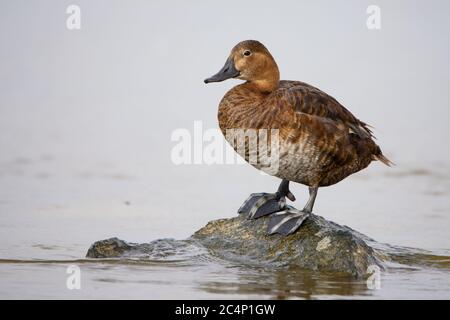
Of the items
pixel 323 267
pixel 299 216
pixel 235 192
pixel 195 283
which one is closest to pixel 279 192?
pixel 299 216

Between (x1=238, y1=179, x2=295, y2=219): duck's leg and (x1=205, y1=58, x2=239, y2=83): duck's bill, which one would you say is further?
(x1=205, y1=58, x2=239, y2=83): duck's bill

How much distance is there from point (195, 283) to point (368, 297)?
0.98 m

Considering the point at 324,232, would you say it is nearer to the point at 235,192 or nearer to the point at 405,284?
the point at 405,284

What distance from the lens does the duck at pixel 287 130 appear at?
5.99 metres

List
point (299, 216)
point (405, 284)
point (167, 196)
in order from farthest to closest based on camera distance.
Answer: point (167, 196)
point (299, 216)
point (405, 284)

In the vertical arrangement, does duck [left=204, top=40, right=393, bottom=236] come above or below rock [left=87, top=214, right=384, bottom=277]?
above

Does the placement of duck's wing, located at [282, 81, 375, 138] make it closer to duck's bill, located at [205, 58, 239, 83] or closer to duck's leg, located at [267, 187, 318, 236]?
duck's bill, located at [205, 58, 239, 83]

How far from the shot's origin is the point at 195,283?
548 centimetres

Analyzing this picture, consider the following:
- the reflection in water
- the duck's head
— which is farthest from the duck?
the reflection in water

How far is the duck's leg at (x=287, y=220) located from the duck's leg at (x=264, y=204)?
0.48 ft

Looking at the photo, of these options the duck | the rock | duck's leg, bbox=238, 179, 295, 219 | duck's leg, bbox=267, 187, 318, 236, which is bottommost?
the rock

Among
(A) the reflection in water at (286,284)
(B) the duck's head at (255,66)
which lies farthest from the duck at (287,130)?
(A) the reflection in water at (286,284)

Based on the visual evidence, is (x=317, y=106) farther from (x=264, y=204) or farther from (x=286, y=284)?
(x=286, y=284)

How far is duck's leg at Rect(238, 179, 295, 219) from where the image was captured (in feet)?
20.6
